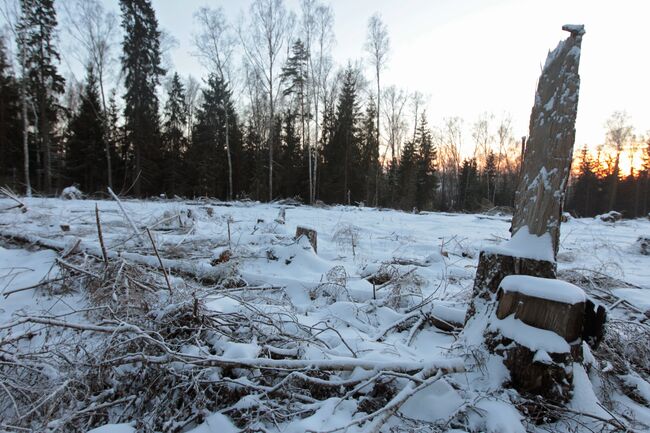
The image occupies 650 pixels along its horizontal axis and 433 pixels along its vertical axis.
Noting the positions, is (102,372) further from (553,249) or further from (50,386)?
(553,249)

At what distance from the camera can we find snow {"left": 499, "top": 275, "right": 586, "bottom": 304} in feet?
5.82

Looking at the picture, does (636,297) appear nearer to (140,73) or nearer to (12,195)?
(12,195)

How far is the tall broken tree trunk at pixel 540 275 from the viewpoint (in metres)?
1.78

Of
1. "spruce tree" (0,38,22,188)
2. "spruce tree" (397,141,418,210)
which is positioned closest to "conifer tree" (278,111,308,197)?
"spruce tree" (397,141,418,210)

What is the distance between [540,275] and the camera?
2.24 meters

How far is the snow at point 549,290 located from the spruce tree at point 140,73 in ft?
75.3

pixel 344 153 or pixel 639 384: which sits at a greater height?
pixel 344 153

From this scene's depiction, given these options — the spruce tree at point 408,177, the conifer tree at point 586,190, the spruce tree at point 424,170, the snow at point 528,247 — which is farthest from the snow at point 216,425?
the conifer tree at point 586,190

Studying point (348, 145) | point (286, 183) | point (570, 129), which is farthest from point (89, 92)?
point (570, 129)

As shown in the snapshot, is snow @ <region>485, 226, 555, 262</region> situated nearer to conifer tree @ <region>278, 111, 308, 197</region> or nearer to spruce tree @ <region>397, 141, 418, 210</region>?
conifer tree @ <region>278, 111, 308, 197</region>

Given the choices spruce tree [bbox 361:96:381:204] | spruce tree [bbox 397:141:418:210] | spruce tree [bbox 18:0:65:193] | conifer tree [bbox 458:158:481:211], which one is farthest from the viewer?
conifer tree [bbox 458:158:481:211]

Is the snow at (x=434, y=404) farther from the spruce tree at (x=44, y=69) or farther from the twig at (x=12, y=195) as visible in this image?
the spruce tree at (x=44, y=69)

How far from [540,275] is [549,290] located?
50cm

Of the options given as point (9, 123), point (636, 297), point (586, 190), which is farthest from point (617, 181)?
point (9, 123)
